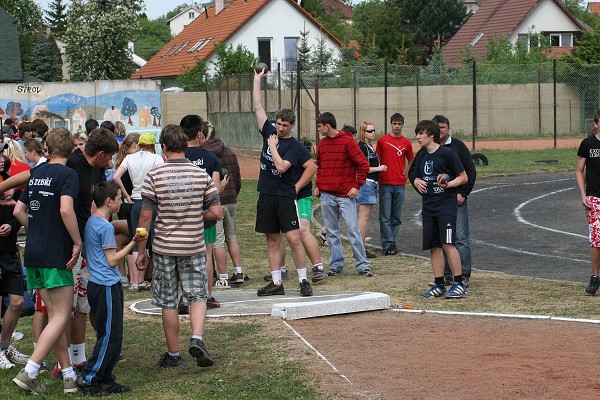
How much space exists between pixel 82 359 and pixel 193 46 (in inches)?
2290

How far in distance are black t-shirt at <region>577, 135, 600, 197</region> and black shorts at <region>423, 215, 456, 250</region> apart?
5.49ft

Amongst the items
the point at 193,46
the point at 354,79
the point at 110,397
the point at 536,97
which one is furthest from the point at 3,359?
the point at 193,46

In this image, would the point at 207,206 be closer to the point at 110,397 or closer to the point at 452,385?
the point at 110,397

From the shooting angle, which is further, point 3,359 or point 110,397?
point 3,359

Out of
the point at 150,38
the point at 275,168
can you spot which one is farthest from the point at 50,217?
the point at 150,38

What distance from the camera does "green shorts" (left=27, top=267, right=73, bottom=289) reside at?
7438 mm

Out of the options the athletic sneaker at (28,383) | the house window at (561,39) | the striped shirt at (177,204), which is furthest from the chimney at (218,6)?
the athletic sneaker at (28,383)

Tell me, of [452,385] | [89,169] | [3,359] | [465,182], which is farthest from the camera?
[465,182]

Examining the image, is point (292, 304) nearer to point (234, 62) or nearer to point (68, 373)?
point (68, 373)

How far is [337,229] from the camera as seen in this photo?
13.5 metres

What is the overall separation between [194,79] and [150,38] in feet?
303

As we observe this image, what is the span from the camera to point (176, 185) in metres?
8.02

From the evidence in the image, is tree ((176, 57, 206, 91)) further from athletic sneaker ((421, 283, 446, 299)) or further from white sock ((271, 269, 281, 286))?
athletic sneaker ((421, 283, 446, 299))

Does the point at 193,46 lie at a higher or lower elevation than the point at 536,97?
higher
